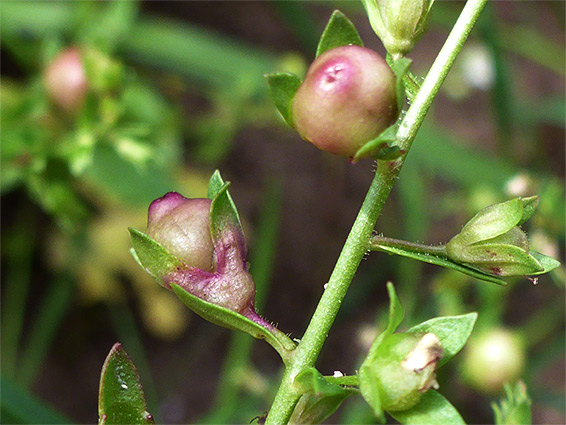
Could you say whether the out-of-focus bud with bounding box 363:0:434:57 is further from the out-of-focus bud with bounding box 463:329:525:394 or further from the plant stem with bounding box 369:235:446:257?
the out-of-focus bud with bounding box 463:329:525:394

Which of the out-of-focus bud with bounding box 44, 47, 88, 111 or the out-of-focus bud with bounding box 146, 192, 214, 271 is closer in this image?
the out-of-focus bud with bounding box 146, 192, 214, 271

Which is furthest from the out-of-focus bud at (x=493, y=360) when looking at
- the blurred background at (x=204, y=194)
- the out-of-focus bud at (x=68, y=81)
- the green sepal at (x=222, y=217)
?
the green sepal at (x=222, y=217)

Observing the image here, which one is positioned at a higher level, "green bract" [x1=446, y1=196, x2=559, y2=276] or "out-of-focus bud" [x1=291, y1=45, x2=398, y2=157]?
"out-of-focus bud" [x1=291, y1=45, x2=398, y2=157]

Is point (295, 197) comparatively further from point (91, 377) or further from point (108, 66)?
point (108, 66)

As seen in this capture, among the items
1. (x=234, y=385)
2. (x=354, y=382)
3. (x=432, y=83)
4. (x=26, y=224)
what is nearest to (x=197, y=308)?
(x=354, y=382)

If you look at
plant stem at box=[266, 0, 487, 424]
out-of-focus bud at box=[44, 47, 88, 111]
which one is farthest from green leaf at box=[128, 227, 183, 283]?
out-of-focus bud at box=[44, 47, 88, 111]

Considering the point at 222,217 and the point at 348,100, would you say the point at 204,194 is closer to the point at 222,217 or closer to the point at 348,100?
the point at 222,217
